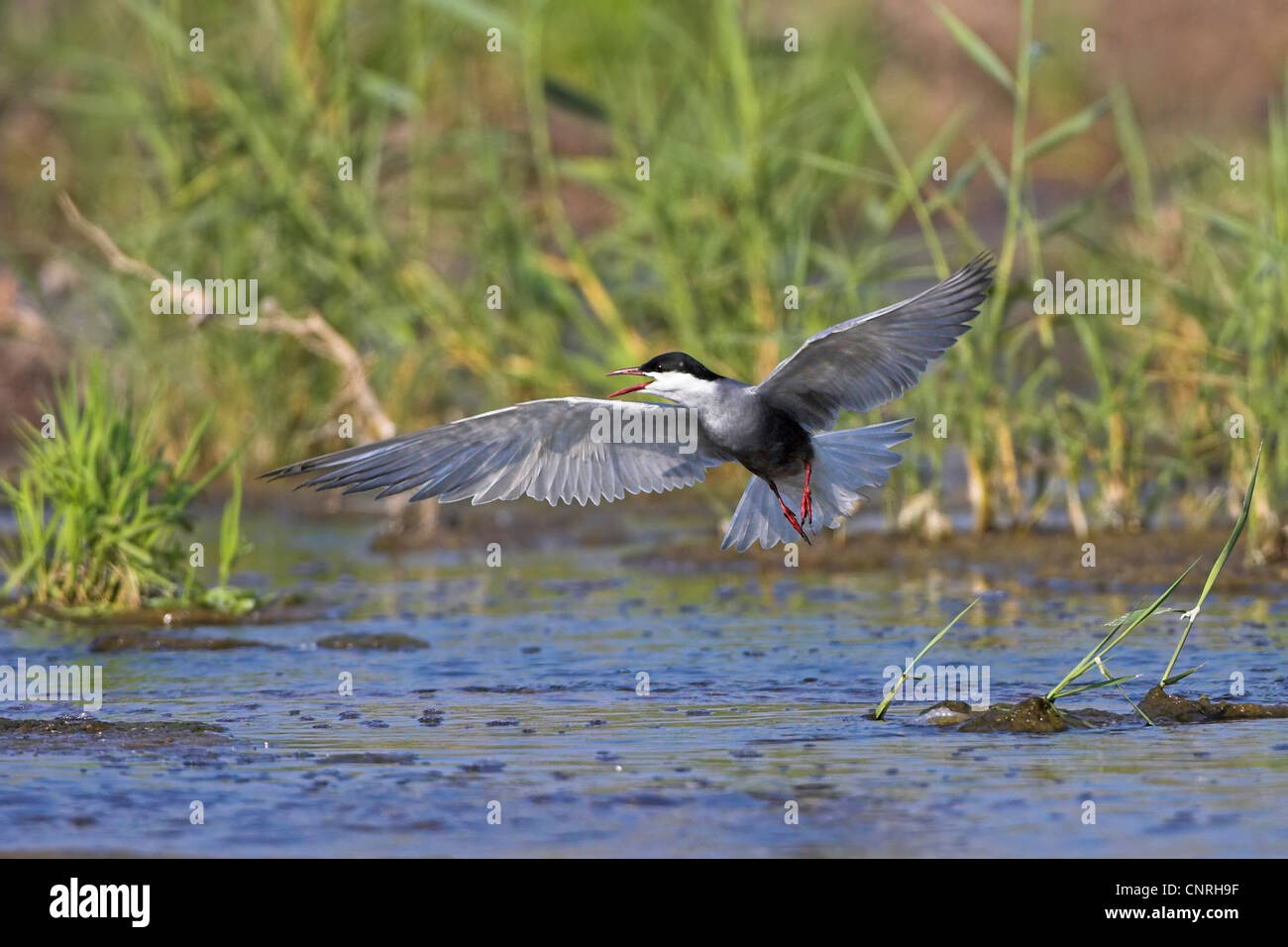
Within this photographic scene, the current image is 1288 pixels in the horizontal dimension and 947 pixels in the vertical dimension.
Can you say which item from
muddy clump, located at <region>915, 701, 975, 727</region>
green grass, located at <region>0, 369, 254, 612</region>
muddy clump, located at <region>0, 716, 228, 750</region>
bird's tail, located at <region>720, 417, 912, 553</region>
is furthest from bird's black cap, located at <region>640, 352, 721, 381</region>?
green grass, located at <region>0, 369, 254, 612</region>

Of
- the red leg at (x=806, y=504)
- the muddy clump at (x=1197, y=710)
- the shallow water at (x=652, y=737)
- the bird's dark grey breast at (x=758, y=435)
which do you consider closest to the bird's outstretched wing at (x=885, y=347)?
the bird's dark grey breast at (x=758, y=435)

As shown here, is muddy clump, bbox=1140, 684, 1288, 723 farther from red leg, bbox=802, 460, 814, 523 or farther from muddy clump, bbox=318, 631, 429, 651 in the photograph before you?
muddy clump, bbox=318, 631, 429, 651

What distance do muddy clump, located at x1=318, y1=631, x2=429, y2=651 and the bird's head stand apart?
161 cm

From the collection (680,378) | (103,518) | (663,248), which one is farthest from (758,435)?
(663,248)

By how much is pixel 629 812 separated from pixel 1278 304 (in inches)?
181

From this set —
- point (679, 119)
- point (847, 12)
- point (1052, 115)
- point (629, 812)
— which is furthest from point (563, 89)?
point (1052, 115)

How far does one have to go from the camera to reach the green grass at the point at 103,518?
323 inches

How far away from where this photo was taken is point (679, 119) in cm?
1171

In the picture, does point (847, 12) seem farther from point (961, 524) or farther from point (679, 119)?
point (961, 524)

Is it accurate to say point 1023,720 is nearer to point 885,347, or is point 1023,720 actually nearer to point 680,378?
point 885,347

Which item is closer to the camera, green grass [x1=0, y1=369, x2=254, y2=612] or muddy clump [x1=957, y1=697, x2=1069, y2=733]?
muddy clump [x1=957, y1=697, x2=1069, y2=733]

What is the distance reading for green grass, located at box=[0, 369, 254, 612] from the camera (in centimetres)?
820

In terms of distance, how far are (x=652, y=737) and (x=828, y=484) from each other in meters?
1.39

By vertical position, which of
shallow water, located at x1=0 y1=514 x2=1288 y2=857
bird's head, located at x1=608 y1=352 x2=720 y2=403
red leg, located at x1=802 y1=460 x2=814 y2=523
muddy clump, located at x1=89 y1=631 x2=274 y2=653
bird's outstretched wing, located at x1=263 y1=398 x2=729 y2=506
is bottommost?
shallow water, located at x1=0 y1=514 x2=1288 y2=857
